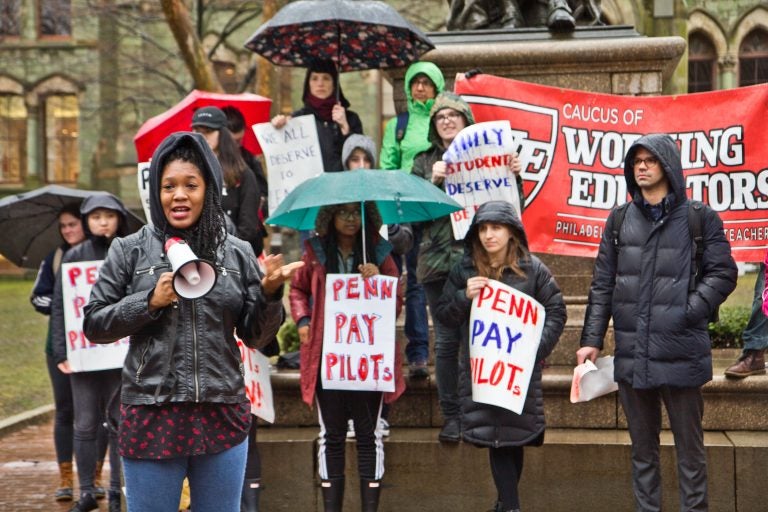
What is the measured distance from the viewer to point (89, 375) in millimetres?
7441

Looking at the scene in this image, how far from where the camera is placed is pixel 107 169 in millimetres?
33031

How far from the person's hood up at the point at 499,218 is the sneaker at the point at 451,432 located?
1.18 m

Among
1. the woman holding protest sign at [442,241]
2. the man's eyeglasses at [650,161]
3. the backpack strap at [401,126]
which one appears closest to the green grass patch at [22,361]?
the backpack strap at [401,126]

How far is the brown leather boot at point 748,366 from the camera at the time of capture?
696 centimetres

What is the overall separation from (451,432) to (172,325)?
10.3 feet

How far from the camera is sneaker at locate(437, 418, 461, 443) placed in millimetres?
6816

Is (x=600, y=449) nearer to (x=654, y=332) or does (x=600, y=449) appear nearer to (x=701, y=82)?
(x=654, y=332)

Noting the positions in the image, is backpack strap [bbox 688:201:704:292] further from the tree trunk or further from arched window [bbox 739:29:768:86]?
arched window [bbox 739:29:768:86]

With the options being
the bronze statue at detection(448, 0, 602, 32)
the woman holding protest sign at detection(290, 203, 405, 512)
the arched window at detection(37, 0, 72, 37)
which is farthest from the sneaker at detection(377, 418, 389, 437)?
the arched window at detection(37, 0, 72, 37)

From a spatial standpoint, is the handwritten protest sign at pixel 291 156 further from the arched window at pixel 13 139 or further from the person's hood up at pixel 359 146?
the arched window at pixel 13 139

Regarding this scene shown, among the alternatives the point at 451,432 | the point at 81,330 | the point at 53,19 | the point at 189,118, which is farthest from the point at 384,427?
the point at 53,19

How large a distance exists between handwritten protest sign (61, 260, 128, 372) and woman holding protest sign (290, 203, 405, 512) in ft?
4.61

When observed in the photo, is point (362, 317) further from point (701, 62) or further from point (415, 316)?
point (701, 62)

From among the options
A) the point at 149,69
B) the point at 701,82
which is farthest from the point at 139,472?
the point at 701,82
